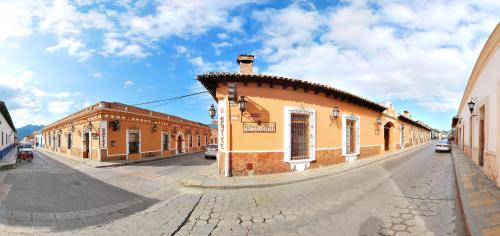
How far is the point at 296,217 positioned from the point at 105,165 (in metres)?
12.5

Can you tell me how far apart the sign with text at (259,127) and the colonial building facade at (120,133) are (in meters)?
10.8

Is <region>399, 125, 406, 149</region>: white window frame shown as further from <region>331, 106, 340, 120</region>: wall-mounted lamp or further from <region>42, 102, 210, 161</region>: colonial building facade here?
<region>42, 102, 210, 161</region>: colonial building facade

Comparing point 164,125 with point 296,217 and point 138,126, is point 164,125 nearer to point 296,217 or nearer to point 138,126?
point 138,126

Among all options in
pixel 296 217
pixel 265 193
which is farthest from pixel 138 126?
pixel 296 217

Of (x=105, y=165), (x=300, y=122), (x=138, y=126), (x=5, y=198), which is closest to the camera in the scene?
(x=5, y=198)

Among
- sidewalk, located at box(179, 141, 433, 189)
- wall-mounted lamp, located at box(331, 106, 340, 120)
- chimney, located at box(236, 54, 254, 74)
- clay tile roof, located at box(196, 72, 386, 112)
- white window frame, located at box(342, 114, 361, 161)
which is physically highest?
chimney, located at box(236, 54, 254, 74)

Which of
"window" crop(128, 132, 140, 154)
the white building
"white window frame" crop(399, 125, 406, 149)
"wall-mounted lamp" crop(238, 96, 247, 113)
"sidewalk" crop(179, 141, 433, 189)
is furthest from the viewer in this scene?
"white window frame" crop(399, 125, 406, 149)

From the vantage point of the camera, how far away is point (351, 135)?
13.7 m

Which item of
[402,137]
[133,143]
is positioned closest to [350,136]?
[402,137]

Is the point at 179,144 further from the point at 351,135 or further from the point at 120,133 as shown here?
the point at 351,135

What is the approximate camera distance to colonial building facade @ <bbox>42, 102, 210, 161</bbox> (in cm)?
1537

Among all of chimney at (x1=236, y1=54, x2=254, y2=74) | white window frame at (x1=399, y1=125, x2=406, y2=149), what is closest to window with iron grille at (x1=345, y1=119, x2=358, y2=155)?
chimney at (x1=236, y1=54, x2=254, y2=74)

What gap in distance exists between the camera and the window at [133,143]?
1691 cm

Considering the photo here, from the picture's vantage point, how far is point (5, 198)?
652cm
